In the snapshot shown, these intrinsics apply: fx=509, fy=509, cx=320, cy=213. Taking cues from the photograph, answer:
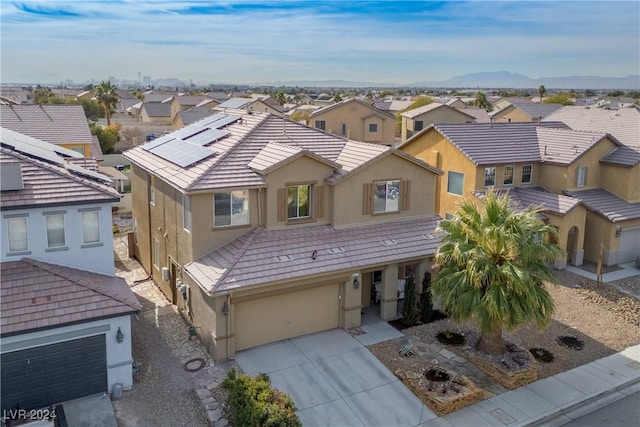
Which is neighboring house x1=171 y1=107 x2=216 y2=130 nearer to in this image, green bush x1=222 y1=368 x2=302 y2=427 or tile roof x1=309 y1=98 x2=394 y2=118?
tile roof x1=309 y1=98 x2=394 y2=118

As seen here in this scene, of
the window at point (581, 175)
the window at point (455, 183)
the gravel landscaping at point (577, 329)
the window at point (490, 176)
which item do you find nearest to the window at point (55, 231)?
the gravel landscaping at point (577, 329)

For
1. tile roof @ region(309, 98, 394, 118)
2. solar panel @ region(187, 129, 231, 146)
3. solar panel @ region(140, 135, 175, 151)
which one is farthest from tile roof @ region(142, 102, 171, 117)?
solar panel @ region(187, 129, 231, 146)

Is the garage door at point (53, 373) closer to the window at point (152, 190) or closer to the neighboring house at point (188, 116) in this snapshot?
the window at point (152, 190)

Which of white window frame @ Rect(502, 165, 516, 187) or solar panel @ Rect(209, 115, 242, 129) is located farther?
white window frame @ Rect(502, 165, 516, 187)

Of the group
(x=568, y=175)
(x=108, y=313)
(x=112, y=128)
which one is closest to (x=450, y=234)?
(x=108, y=313)

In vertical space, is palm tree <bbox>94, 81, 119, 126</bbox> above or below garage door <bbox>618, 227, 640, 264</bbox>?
above

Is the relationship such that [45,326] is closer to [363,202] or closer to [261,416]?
[261,416]

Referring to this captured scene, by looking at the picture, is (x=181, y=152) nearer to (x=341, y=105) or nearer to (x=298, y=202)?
(x=298, y=202)
